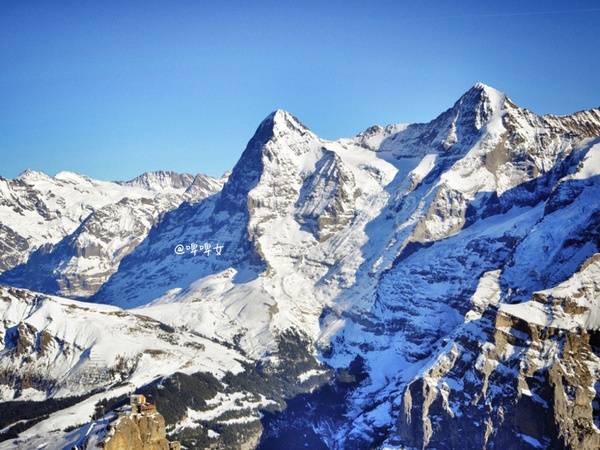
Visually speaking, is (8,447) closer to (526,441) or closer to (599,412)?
(526,441)

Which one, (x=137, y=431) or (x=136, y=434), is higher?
(x=137, y=431)

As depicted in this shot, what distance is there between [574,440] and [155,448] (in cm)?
14867

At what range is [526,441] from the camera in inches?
7805

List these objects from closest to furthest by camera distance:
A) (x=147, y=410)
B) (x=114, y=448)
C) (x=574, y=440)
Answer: (x=114, y=448), (x=147, y=410), (x=574, y=440)

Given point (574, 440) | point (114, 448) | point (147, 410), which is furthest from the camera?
point (574, 440)

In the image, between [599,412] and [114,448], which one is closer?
[114,448]

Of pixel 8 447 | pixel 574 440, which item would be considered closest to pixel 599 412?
pixel 574 440

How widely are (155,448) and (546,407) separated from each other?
15197 centimetres

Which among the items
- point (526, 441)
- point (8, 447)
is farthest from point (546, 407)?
point (8, 447)

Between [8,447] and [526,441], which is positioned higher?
[526,441]

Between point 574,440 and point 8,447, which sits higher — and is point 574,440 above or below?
above

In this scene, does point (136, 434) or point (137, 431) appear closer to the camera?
point (136, 434)

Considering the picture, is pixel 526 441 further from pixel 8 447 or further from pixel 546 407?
pixel 8 447

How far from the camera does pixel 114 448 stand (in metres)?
→ 69.9
